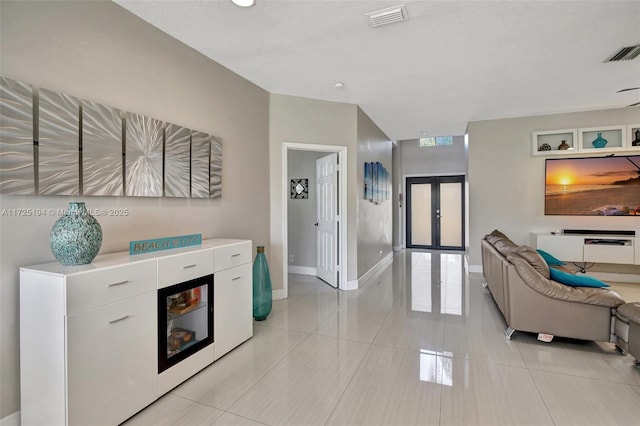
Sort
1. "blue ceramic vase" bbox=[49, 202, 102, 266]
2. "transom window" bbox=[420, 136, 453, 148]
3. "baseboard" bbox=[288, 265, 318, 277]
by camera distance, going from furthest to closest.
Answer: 1. "transom window" bbox=[420, 136, 453, 148]
2. "baseboard" bbox=[288, 265, 318, 277]
3. "blue ceramic vase" bbox=[49, 202, 102, 266]

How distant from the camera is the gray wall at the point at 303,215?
569 centimetres

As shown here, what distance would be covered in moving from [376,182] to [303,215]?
154 centimetres

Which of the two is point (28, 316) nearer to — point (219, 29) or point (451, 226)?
point (219, 29)

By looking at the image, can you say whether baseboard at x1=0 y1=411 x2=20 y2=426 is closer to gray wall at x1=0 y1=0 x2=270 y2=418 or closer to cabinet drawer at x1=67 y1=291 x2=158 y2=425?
gray wall at x1=0 y1=0 x2=270 y2=418

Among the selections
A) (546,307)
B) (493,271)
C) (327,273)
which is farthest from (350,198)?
(546,307)

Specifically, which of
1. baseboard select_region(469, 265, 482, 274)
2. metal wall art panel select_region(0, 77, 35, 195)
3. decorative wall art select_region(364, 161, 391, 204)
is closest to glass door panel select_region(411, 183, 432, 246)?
decorative wall art select_region(364, 161, 391, 204)

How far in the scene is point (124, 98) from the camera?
2332mm

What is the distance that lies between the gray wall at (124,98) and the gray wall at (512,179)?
4.20 meters

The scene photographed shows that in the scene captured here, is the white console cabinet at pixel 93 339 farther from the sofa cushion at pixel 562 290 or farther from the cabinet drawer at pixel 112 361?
the sofa cushion at pixel 562 290

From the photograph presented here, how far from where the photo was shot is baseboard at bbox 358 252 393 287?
5122 millimetres

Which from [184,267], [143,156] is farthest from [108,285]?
[143,156]

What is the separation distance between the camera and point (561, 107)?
16.3 ft

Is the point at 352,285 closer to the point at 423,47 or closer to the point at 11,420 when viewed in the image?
the point at 423,47

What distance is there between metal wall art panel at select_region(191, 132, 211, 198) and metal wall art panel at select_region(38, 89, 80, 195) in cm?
98
